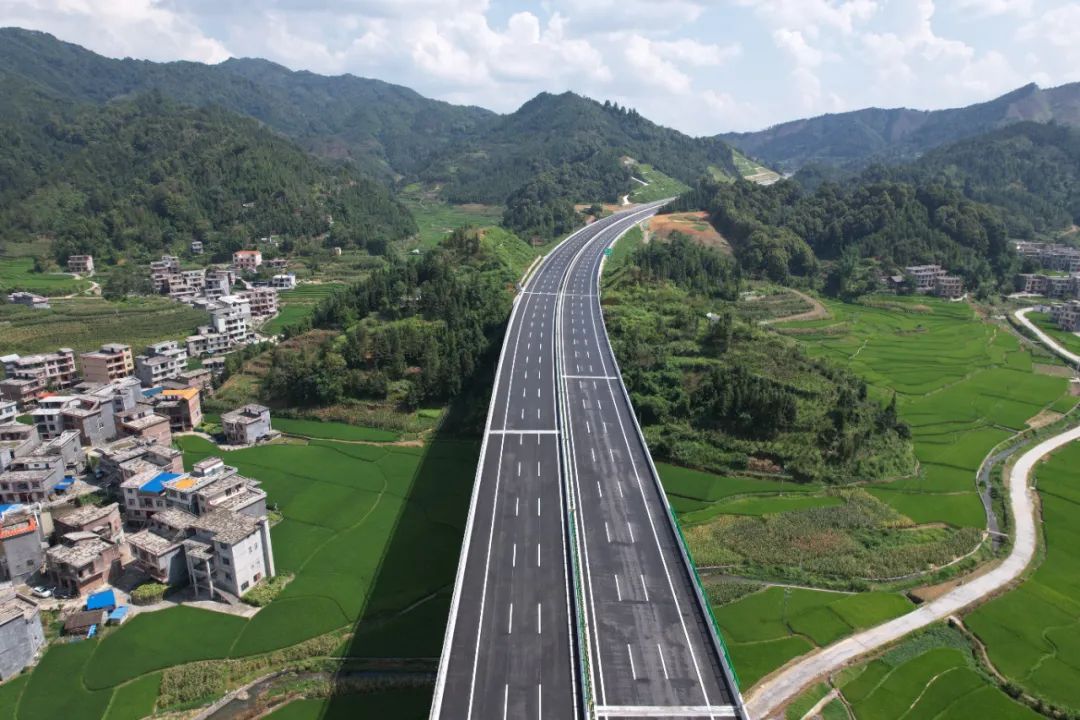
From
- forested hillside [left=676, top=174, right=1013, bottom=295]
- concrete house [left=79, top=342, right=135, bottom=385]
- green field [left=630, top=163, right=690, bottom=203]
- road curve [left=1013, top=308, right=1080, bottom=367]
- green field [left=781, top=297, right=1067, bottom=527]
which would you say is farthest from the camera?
green field [left=630, top=163, right=690, bottom=203]

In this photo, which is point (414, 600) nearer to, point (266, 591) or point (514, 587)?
point (266, 591)

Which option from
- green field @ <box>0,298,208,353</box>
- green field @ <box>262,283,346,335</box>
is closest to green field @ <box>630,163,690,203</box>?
green field @ <box>262,283,346,335</box>

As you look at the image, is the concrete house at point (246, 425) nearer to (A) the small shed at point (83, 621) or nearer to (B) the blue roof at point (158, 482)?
(B) the blue roof at point (158, 482)

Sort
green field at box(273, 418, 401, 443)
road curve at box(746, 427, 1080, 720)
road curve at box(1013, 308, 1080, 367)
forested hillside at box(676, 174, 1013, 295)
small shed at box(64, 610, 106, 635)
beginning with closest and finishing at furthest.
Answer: road curve at box(746, 427, 1080, 720) < small shed at box(64, 610, 106, 635) < green field at box(273, 418, 401, 443) < road curve at box(1013, 308, 1080, 367) < forested hillside at box(676, 174, 1013, 295)

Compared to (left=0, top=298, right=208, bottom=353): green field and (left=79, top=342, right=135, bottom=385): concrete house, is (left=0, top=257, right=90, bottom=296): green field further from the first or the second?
(left=79, top=342, right=135, bottom=385): concrete house

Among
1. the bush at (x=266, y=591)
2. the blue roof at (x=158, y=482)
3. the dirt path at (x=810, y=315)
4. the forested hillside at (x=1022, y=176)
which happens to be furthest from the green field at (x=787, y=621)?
the forested hillside at (x=1022, y=176)

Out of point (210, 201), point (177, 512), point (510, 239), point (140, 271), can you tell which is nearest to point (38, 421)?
point (177, 512)

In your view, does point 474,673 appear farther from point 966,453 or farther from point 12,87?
point 12,87
